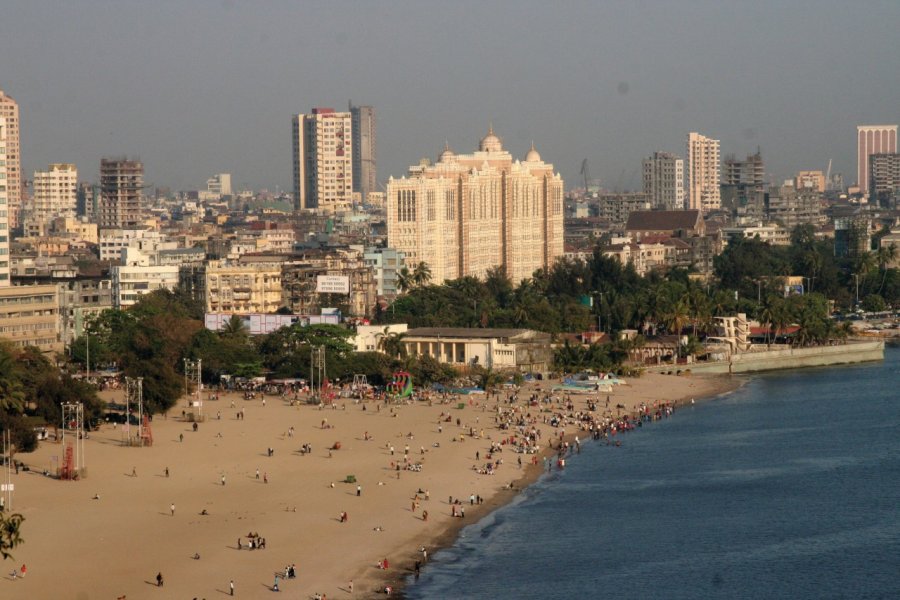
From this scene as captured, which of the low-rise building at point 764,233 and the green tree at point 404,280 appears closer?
the green tree at point 404,280

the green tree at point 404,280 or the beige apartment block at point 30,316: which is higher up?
the green tree at point 404,280

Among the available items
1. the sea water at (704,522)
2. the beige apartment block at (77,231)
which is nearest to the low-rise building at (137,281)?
the sea water at (704,522)

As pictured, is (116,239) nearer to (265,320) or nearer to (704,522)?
(265,320)

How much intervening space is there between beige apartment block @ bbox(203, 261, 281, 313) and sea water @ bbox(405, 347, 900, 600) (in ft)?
124

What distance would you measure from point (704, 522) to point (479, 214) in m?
76.0

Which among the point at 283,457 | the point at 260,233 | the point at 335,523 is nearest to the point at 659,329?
the point at 283,457

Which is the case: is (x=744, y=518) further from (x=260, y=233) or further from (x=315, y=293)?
(x=260, y=233)

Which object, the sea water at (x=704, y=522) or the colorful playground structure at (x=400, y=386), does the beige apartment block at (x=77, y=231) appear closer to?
the colorful playground structure at (x=400, y=386)

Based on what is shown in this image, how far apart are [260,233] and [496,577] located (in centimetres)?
12764

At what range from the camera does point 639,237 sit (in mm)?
166875

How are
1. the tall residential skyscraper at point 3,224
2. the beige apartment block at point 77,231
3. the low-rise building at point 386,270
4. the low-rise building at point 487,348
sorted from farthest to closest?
the beige apartment block at point 77,231, the low-rise building at point 386,270, the tall residential skyscraper at point 3,224, the low-rise building at point 487,348

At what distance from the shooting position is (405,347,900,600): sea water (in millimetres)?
45312

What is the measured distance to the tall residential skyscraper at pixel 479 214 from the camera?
118 meters

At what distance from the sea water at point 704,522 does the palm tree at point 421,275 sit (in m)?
41.5
